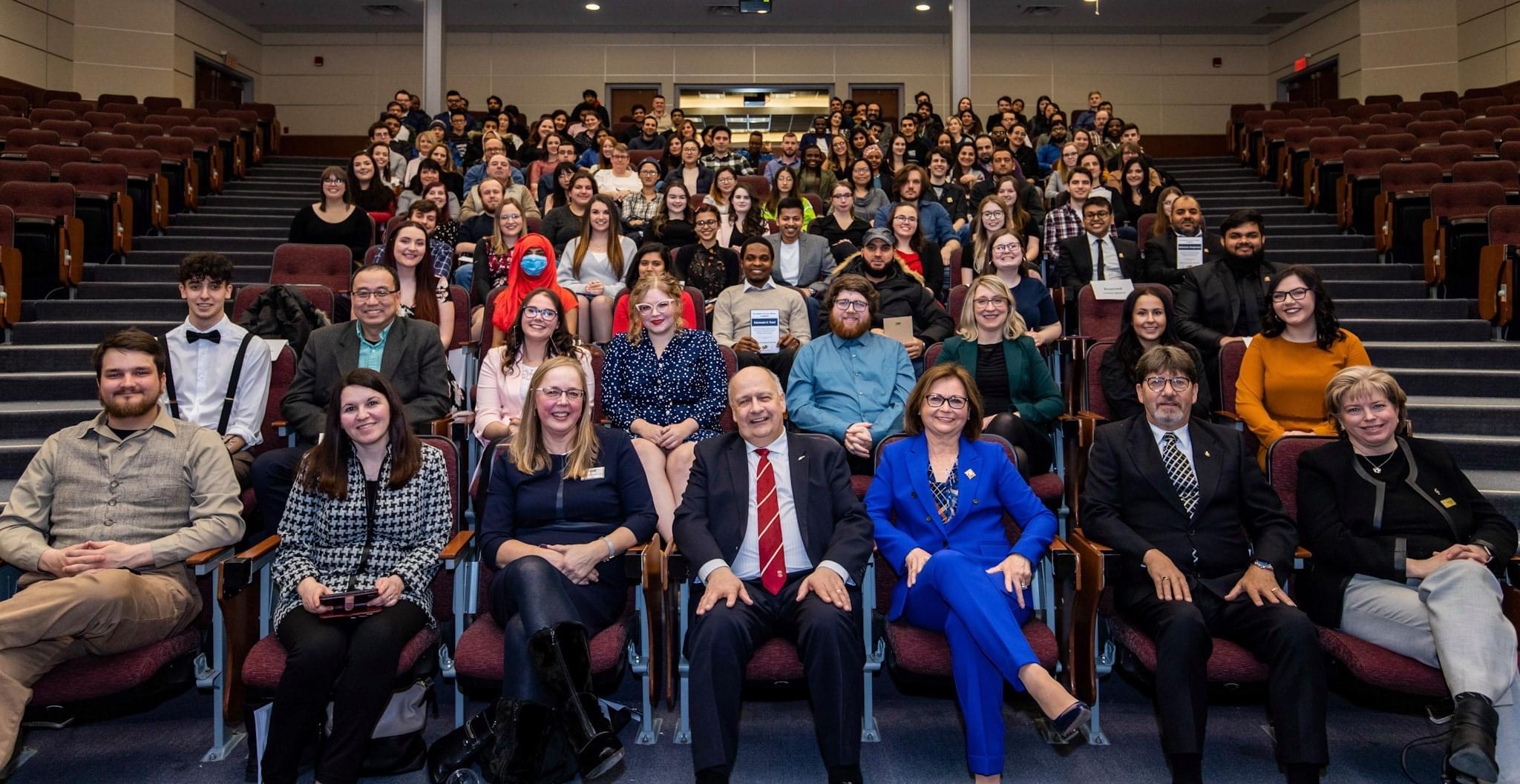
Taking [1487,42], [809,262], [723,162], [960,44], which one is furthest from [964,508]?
[1487,42]

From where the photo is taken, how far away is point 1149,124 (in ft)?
42.1

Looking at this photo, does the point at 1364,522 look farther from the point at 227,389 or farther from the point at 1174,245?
the point at 227,389

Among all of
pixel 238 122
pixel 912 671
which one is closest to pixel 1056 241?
pixel 912 671

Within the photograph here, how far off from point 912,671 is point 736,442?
2.47ft

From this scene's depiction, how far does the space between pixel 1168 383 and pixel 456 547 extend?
1.94 m

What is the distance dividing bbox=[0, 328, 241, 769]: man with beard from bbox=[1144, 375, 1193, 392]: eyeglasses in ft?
8.18

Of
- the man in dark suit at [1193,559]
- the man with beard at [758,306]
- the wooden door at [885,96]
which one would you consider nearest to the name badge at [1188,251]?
the man with beard at [758,306]

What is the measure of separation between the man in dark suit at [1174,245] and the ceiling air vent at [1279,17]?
9033mm

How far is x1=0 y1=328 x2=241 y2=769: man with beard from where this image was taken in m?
2.24

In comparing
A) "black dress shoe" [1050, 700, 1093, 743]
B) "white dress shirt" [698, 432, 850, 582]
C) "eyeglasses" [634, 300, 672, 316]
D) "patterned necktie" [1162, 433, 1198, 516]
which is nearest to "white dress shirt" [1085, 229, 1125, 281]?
"patterned necktie" [1162, 433, 1198, 516]

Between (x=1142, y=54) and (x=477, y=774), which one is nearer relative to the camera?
(x=477, y=774)

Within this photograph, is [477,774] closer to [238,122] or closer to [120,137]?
[120,137]

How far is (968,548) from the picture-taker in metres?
2.50

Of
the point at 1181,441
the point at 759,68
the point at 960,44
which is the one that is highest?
the point at 759,68
